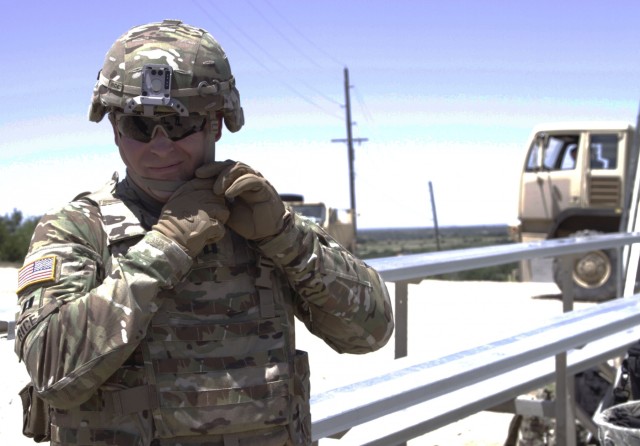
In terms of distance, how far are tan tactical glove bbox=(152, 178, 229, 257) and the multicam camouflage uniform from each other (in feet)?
0.09

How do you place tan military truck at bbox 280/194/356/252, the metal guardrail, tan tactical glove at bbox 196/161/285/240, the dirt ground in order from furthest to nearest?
tan military truck at bbox 280/194/356/252 → the metal guardrail → the dirt ground → tan tactical glove at bbox 196/161/285/240

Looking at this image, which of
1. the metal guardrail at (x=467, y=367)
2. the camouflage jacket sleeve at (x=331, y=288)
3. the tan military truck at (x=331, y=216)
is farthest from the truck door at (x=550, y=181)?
the camouflage jacket sleeve at (x=331, y=288)

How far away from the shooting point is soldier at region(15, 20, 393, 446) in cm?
156

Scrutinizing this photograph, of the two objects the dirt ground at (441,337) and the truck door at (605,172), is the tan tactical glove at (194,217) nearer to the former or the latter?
the dirt ground at (441,337)

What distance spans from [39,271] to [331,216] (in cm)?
1883

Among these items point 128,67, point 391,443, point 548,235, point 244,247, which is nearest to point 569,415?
point 391,443

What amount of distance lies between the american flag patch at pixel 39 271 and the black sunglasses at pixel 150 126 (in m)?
0.28

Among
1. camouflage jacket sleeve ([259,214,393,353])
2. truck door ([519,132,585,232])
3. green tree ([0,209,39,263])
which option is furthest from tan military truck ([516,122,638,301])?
camouflage jacket sleeve ([259,214,393,353])


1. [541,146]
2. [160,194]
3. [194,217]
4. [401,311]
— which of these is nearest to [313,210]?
[541,146]

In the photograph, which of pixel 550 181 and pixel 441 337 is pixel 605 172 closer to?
pixel 550 181

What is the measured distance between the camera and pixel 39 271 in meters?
1.59

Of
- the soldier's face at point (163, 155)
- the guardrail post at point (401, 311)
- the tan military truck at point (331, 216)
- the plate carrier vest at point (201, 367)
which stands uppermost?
the soldier's face at point (163, 155)

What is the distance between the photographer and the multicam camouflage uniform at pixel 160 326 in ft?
5.09

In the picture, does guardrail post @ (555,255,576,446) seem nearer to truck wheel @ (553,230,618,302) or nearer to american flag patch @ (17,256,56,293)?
american flag patch @ (17,256,56,293)
